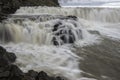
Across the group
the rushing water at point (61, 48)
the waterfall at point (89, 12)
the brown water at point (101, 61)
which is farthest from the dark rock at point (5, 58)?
the waterfall at point (89, 12)

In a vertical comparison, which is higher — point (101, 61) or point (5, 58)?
point (5, 58)

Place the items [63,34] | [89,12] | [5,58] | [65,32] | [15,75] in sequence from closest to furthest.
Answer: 1. [15,75]
2. [5,58]
3. [63,34]
4. [65,32]
5. [89,12]

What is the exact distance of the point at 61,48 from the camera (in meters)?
10.6

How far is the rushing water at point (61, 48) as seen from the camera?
770cm

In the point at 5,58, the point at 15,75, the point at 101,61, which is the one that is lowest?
the point at 101,61

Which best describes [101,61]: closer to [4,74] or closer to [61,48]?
[61,48]

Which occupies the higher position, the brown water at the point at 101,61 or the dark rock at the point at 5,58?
the dark rock at the point at 5,58

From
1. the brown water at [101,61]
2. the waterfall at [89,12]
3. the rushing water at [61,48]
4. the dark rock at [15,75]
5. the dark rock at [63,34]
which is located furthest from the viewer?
the waterfall at [89,12]

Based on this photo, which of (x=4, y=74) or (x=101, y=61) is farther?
(x=101, y=61)

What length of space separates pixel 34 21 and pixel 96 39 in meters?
3.14

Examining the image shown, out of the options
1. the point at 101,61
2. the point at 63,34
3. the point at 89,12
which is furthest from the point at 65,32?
the point at 89,12

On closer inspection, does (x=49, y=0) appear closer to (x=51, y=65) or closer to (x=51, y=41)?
(x=51, y=41)

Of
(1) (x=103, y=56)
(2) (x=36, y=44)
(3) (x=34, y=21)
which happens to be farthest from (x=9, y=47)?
(1) (x=103, y=56)

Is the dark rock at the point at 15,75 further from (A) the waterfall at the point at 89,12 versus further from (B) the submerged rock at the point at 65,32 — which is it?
(A) the waterfall at the point at 89,12
